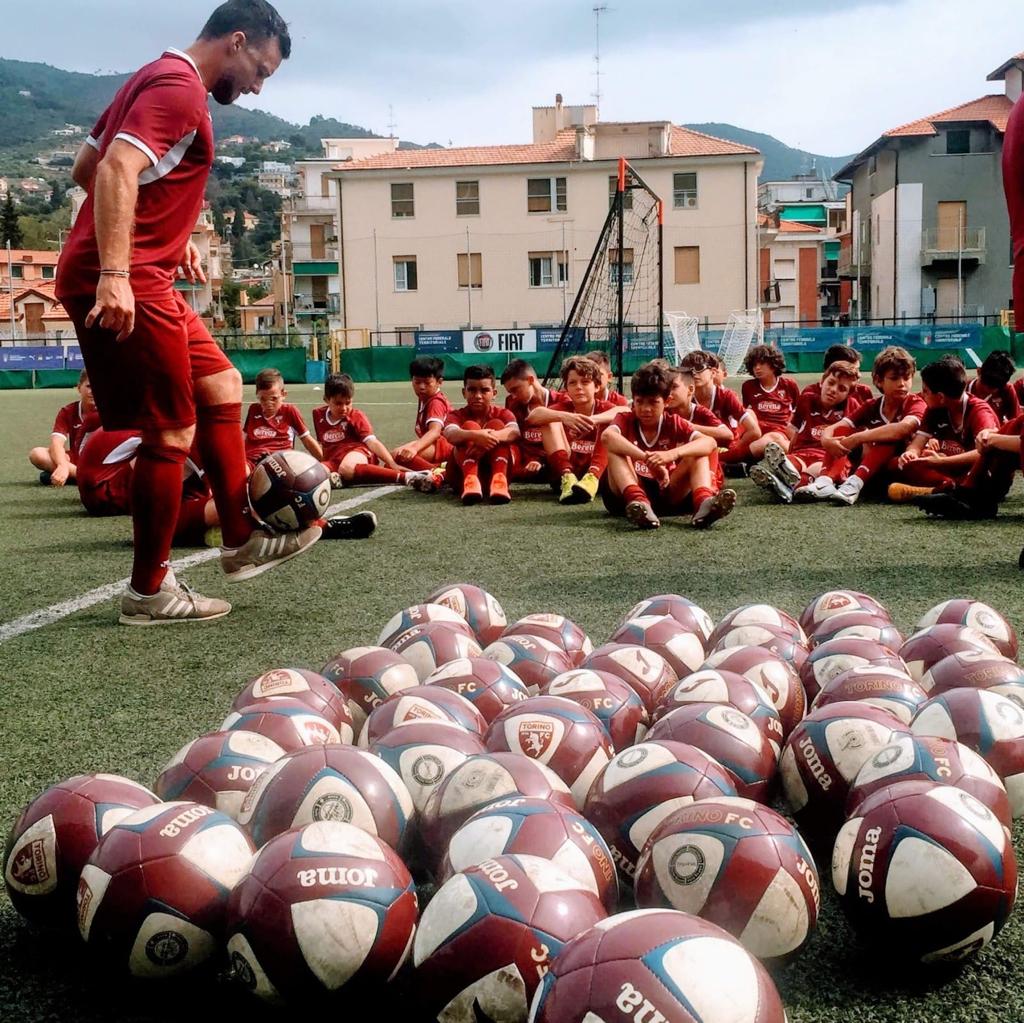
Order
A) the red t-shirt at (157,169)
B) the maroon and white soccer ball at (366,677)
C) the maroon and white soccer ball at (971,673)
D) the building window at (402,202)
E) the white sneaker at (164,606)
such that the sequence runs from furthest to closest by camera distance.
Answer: the building window at (402,202), the white sneaker at (164,606), the red t-shirt at (157,169), the maroon and white soccer ball at (366,677), the maroon and white soccer ball at (971,673)

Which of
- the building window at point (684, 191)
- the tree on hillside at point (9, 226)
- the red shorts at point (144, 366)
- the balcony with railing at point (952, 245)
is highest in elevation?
the tree on hillside at point (9, 226)

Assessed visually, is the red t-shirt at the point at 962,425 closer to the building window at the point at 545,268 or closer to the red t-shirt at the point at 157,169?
the red t-shirt at the point at 157,169

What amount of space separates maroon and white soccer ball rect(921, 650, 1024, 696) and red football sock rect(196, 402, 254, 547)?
284 centimetres

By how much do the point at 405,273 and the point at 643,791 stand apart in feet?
170

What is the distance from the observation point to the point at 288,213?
87.6 meters

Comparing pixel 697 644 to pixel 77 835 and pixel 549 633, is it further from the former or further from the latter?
pixel 77 835

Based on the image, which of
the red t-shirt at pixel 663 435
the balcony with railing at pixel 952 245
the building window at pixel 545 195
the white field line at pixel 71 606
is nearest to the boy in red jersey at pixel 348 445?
the red t-shirt at pixel 663 435

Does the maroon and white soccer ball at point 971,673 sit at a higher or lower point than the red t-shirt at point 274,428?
lower

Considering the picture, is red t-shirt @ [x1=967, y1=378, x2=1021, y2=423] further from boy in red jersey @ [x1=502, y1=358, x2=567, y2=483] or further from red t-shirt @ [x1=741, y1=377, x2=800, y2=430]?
boy in red jersey @ [x1=502, y1=358, x2=567, y2=483]

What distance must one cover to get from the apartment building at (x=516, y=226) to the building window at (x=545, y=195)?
0.04m

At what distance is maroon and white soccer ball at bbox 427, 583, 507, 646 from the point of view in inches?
188

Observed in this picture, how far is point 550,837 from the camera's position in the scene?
244 cm

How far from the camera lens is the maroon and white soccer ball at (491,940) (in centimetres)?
206

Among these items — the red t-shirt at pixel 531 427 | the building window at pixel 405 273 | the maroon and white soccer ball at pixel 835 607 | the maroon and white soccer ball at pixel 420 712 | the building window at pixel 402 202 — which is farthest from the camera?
the building window at pixel 402 202
